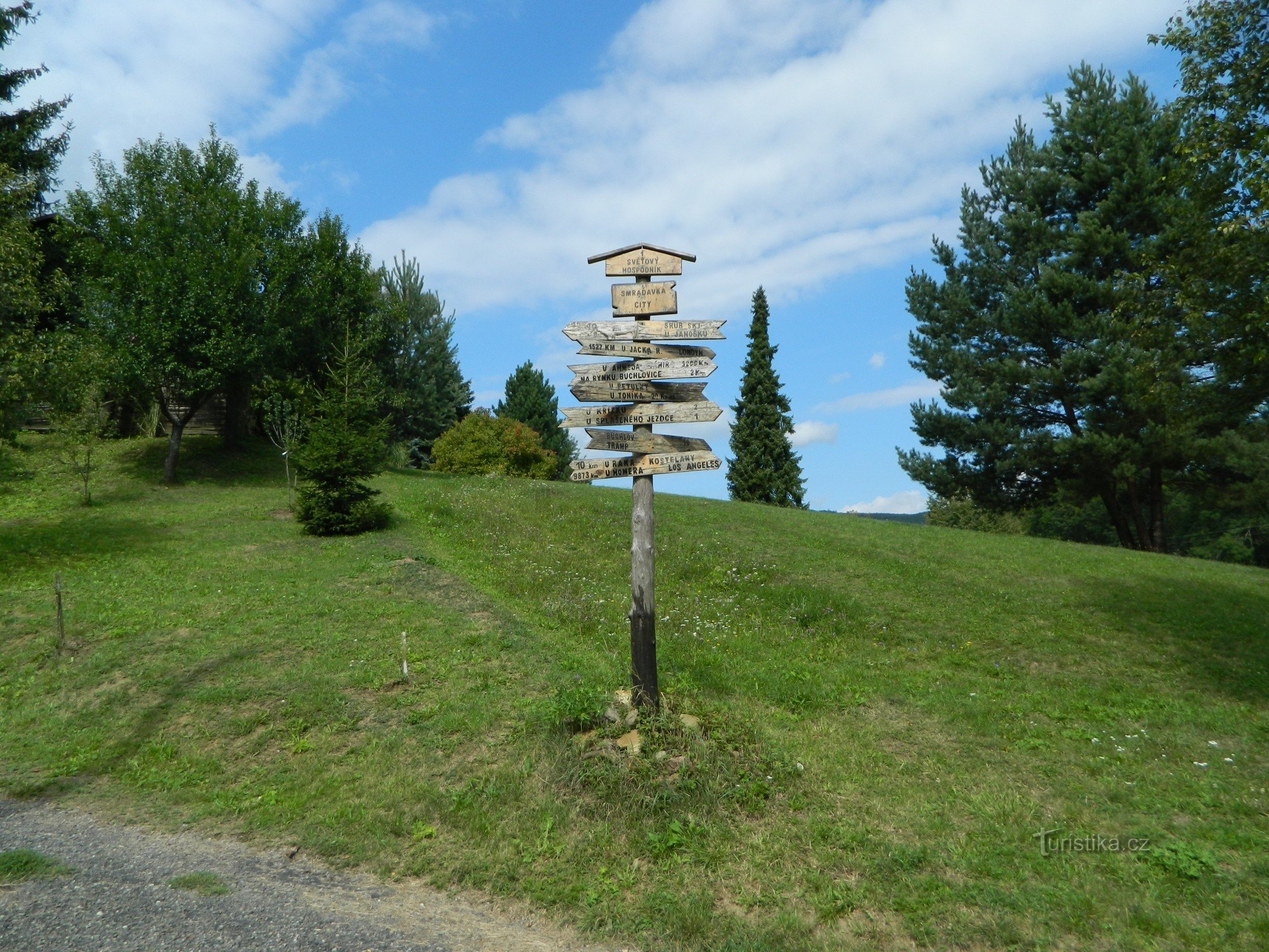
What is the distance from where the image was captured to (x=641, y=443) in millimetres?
7676

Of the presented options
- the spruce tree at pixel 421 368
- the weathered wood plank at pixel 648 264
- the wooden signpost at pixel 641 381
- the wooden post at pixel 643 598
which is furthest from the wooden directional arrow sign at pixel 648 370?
the spruce tree at pixel 421 368

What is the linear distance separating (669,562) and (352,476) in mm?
7201

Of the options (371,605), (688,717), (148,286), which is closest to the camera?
(688,717)

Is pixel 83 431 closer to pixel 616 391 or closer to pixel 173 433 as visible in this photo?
pixel 173 433

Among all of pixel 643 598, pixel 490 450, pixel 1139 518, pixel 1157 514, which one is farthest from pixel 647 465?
pixel 490 450

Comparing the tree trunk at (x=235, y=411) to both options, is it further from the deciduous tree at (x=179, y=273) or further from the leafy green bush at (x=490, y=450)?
the leafy green bush at (x=490, y=450)

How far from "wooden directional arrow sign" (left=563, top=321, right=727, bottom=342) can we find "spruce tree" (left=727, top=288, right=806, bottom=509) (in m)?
37.8

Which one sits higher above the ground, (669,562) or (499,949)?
(669,562)

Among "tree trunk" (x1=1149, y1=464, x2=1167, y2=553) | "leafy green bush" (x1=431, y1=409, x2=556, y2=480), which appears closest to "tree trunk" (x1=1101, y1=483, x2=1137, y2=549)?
"tree trunk" (x1=1149, y1=464, x2=1167, y2=553)

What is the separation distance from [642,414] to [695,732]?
9.72ft

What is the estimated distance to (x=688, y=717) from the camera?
7.44 m

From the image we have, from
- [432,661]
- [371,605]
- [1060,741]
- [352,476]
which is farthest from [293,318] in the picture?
[1060,741]

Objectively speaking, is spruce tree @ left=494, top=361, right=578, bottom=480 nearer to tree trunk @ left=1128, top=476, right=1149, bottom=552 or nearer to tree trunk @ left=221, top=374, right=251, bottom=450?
tree trunk @ left=221, top=374, right=251, bottom=450

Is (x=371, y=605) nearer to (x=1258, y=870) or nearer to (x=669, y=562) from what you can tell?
(x=669, y=562)
